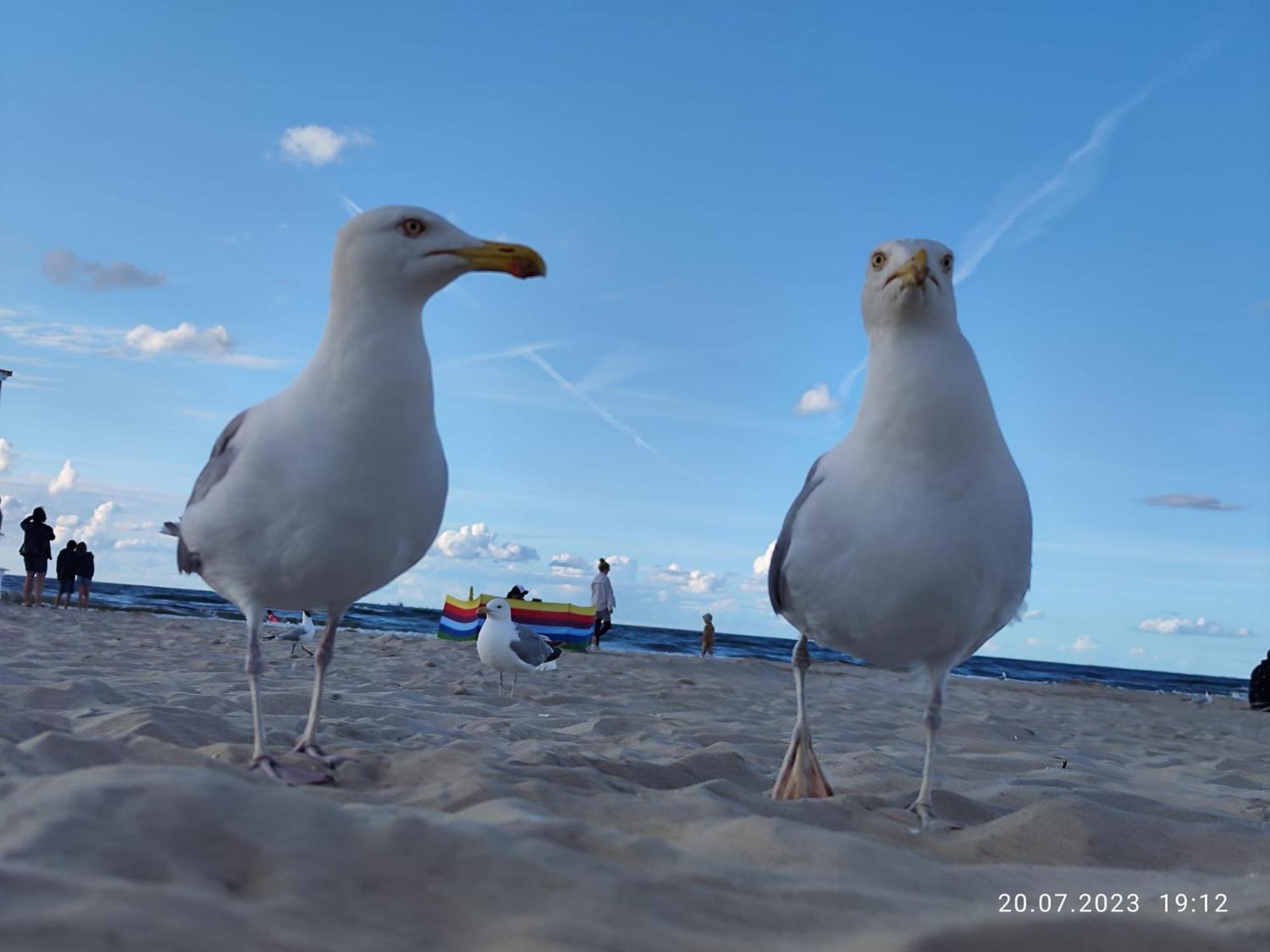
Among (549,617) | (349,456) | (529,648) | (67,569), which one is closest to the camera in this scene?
(349,456)

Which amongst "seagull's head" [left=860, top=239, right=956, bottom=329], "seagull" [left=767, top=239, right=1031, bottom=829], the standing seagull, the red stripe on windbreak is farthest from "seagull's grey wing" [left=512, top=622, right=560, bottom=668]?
the red stripe on windbreak

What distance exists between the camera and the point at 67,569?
56.9ft

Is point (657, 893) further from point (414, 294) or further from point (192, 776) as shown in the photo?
point (414, 294)

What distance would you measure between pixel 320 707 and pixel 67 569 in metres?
16.1

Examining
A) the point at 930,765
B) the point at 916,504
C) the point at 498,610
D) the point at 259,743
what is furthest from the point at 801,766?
the point at 498,610

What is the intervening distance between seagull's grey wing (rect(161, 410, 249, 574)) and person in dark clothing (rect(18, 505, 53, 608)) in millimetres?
14842

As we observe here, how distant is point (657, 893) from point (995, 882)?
3.38ft

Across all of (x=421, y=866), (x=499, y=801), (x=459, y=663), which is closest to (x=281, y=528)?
(x=499, y=801)

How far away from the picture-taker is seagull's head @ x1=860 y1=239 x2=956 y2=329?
3.19 meters

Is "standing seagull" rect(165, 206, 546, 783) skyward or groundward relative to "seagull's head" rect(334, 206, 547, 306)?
groundward

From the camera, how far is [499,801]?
2578 millimetres

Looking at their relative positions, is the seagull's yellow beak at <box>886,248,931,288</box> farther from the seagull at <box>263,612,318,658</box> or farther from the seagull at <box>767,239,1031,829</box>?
the seagull at <box>263,612,318,658</box>

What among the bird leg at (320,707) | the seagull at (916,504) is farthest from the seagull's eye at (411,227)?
the seagull at (916,504)

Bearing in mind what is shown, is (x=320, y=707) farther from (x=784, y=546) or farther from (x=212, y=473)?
(x=784, y=546)
